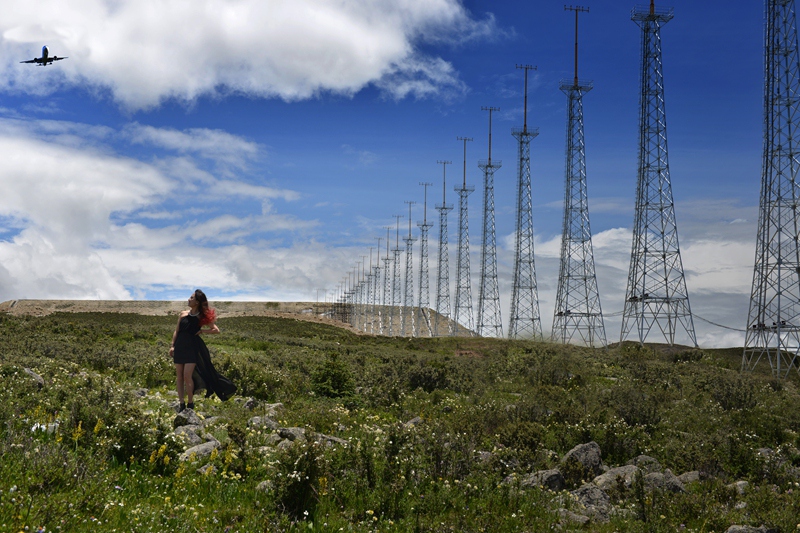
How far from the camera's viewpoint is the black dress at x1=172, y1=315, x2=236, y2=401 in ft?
39.2

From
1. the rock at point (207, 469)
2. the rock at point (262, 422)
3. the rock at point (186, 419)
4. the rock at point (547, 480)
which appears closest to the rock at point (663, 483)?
the rock at point (547, 480)

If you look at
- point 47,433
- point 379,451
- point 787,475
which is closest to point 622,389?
point 787,475

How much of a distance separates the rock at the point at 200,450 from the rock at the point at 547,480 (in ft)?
14.5

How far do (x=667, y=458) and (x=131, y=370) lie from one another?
13357mm

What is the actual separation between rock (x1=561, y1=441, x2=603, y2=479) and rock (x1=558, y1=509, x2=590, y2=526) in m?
1.96

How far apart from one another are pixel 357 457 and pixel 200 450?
2.17 meters

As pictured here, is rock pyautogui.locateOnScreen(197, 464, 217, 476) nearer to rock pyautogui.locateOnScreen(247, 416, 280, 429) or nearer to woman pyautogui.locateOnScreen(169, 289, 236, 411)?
rock pyautogui.locateOnScreen(247, 416, 280, 429)

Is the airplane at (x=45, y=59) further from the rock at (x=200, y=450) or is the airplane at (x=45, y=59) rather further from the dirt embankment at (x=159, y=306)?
the dirt embankment at (x=159, y=306)

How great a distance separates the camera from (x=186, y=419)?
10.4 meters

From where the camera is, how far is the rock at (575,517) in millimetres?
7921

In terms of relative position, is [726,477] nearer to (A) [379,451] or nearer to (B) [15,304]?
(A) [379,451]

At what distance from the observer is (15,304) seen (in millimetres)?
110375

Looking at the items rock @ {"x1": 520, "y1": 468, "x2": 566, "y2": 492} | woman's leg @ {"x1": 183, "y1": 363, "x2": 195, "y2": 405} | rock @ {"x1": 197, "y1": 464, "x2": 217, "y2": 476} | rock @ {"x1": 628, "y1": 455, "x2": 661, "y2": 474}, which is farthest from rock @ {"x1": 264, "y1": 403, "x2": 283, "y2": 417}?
rock @ {"x1": 628, "y1": 455, "x2": 661, "y2": 474}

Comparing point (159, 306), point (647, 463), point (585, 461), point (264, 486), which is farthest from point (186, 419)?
point (159, 306)
